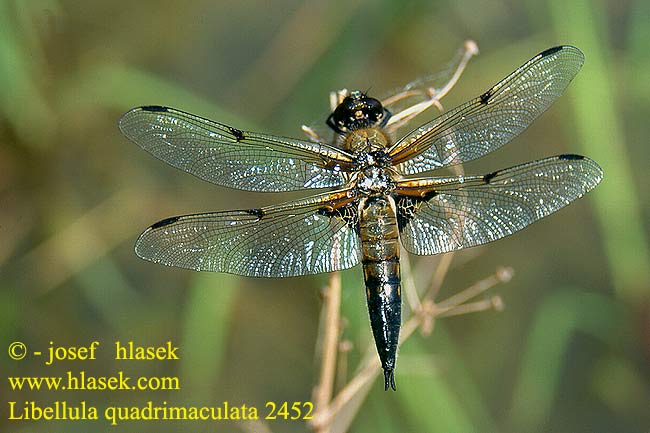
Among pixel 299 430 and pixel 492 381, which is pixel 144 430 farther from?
pixel 492 381

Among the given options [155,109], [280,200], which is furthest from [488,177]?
[280,200]

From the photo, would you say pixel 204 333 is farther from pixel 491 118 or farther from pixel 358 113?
pixel 491 118

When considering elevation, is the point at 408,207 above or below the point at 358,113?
below

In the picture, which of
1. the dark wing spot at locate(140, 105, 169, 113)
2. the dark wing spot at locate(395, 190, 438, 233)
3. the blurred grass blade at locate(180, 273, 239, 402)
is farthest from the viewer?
the blurred grass blade at locate(180, 273, 239, 402)

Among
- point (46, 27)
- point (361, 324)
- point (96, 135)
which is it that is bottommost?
point (361, 324)

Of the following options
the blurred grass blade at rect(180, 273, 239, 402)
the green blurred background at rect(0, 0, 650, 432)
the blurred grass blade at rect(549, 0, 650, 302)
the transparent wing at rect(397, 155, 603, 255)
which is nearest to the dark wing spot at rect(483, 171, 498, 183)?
the transparent wing at rect(397, 155, 603, 255)

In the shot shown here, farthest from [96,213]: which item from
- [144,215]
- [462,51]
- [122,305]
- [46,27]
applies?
[462,51]

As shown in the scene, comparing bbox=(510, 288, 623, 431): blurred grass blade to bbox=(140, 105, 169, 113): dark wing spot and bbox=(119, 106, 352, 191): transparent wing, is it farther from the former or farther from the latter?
bbox=(140, 105, 169, 113): dark wing spot

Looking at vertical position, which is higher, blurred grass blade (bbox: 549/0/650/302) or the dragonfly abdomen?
blurred grass blade (bbox: 549/0/650/302)
